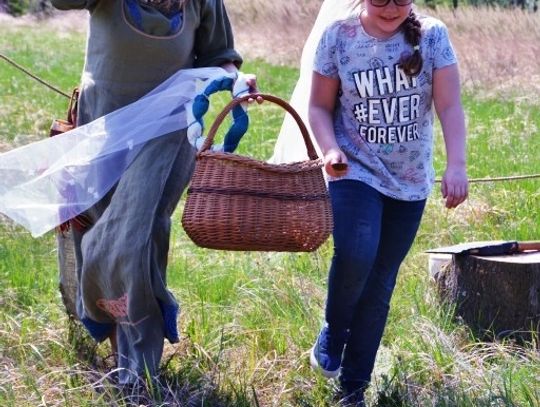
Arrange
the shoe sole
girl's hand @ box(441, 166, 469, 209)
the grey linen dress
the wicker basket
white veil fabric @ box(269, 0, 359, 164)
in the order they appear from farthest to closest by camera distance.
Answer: white veil fabric @ box(269, 0, 359, 164), the shoe sole, the grey linen dress, girl's hand @ box(441, 166, 469, 209), the wicker basket

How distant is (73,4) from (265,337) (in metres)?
1.55

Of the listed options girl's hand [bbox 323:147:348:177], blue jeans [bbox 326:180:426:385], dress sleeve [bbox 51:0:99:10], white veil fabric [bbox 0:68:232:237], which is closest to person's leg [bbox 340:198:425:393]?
blue jeans [bbox 326:180:426:385]

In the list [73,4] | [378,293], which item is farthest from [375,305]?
[73,4]

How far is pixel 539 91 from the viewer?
42.9 ft

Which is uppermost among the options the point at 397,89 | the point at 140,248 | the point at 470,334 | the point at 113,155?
the point at 397,89

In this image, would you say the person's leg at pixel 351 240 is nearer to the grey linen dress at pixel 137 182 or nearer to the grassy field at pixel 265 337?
the grassy field at pixel 265 337

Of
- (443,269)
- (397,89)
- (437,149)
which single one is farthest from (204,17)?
(437,149)

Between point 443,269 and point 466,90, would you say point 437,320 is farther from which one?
point 466,90

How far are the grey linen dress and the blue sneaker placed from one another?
510mm

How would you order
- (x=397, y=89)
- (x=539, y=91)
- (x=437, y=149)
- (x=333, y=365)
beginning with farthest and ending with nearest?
(x=539, y=91) < (x=437, y=149) < (x=333, y=365) < (x=397, y=89)

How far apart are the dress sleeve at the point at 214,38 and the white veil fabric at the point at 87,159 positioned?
162 mm

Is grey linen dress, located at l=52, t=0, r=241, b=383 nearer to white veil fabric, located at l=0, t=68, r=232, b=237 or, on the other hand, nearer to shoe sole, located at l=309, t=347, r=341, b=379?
white veil fabric, located at l=0, t=68, r=232, b=237

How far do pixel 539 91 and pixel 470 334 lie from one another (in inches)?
352

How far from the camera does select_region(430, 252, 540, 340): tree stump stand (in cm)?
459
